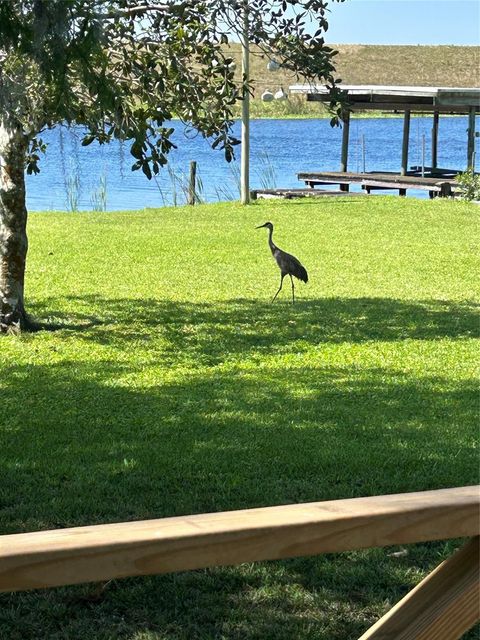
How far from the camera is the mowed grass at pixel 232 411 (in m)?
3.87

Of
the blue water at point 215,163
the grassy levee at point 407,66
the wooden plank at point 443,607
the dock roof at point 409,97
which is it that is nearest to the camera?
the wooden plank at point 443,607

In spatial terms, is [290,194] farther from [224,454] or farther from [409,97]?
[224,454]

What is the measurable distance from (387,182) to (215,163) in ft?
61.7

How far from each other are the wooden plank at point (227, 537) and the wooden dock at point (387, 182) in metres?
24.1

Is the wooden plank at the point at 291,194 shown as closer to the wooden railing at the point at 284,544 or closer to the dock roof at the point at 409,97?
the dock roof at the point at 409,97

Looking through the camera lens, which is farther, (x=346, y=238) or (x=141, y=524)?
(x=346, y=238)

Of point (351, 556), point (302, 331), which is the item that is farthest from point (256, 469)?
point (302, 331)

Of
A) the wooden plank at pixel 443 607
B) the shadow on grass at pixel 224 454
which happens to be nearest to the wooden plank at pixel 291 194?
the shadow on grass at pixel 224 454

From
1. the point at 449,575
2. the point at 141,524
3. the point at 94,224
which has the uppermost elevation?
the point at 141,524

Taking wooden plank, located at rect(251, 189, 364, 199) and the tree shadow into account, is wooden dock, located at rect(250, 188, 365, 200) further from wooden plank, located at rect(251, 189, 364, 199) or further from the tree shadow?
the tree shadow

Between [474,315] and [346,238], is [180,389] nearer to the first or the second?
[474,315]

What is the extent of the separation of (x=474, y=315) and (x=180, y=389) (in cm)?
459

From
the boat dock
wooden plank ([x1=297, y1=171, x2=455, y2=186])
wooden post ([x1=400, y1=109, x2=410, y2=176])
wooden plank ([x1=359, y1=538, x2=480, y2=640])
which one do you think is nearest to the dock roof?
the boat dock

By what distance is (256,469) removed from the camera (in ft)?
17.9
